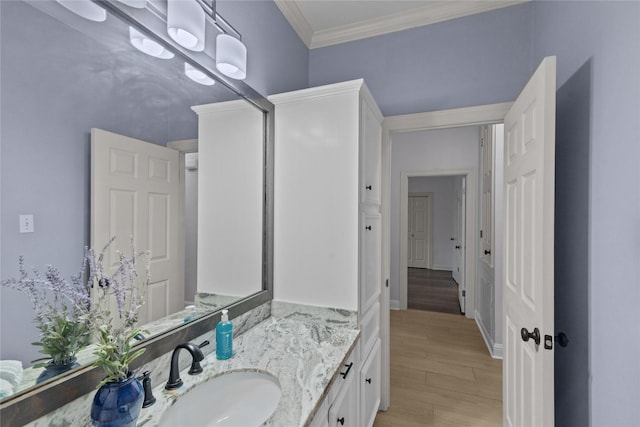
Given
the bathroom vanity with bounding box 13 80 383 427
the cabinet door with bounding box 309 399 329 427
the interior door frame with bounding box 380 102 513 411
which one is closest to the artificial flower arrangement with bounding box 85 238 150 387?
the bathroom vanity with bounding box 13 80 383 427

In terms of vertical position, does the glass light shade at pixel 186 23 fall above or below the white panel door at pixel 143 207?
above

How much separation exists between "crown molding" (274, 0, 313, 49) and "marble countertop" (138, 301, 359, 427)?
6.13 ft

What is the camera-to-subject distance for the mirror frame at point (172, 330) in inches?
26.0

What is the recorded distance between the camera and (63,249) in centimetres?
75

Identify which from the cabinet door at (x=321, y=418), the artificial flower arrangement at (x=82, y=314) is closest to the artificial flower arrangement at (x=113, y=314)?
the artificial flower arrangement at (x=82, y=314)

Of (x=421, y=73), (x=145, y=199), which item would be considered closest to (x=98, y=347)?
(x=145, y=199)

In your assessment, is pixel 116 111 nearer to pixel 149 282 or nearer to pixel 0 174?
pixel 0 174

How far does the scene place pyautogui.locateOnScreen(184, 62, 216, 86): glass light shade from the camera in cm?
115

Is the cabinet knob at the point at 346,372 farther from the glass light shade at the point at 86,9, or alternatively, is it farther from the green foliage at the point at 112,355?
the glass light shade at the point at 86,9

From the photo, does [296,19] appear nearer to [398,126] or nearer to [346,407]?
[398,126]

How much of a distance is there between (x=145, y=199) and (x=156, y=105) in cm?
33

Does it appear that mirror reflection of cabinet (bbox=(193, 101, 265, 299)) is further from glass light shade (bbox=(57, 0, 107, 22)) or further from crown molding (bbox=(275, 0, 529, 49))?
crown molding (bbox=(275, 0, 529, 49))

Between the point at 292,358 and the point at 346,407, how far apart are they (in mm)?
391

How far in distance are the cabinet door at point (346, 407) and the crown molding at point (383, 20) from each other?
2.22 m
